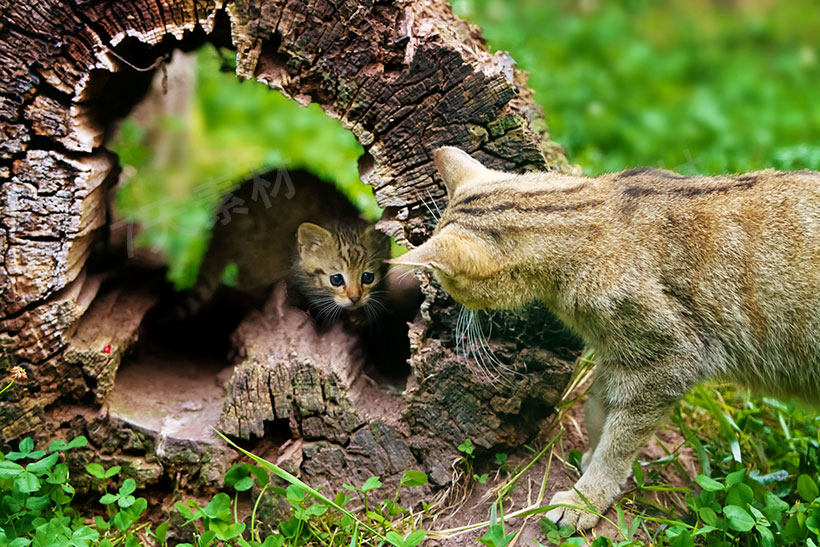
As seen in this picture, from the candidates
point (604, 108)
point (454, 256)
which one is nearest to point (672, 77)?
point (604, 108)

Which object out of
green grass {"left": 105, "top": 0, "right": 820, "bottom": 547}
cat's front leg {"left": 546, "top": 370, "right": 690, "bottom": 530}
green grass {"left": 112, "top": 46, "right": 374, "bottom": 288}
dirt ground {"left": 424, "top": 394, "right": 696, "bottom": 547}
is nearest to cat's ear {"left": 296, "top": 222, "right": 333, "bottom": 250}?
green grass {"left": 112, "top": 46, "right": 374, "bottom": 288}

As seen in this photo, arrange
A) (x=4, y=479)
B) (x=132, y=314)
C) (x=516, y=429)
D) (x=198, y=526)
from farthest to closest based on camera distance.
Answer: (x=132, y=314), (x=516, y=429), (x=198, y=526), (x=4, y=479)

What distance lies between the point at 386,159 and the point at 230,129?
641 centimetres

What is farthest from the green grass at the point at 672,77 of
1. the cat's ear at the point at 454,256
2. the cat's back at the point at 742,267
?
the cat's ear at the point at 454,256

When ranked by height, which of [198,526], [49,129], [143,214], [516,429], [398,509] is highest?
[49,129]

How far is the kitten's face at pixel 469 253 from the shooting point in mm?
3064

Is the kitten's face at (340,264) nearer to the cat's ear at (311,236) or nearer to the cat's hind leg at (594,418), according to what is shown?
the cat's ear at (311,236)

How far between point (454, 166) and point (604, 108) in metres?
4.93

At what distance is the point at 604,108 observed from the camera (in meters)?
7.79

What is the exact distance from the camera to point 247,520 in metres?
3.38

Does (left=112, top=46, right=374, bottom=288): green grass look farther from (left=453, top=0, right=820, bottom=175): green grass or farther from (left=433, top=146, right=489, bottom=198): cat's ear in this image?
(left=453, top=0, right=820, bottom=175): green grass

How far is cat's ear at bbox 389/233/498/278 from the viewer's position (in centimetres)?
298

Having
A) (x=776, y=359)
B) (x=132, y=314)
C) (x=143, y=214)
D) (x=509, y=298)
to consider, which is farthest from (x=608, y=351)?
(x=143, y=214)

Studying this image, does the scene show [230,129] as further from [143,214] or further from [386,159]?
[386,159]
